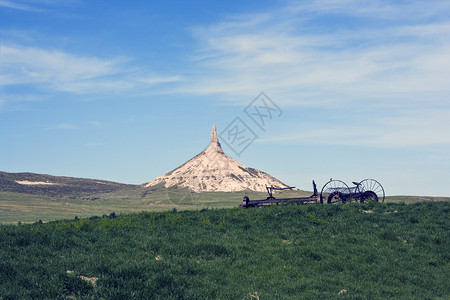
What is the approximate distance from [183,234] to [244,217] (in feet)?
19.7

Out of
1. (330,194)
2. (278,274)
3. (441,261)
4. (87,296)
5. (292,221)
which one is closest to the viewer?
(87,296)

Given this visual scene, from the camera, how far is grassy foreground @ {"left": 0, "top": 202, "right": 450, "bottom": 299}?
44.3 ft

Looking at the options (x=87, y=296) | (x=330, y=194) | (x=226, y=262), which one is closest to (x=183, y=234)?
(x=226, y=262)

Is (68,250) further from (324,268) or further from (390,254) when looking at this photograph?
(390,254)

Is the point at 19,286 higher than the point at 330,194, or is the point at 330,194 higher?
the point at 330,194

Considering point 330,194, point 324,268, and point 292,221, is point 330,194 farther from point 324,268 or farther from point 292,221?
point 324,268

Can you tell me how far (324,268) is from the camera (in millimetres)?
16812

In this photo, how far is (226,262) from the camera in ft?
56.0

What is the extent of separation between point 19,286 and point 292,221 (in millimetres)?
16131

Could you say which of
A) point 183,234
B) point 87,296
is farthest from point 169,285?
point 183,234

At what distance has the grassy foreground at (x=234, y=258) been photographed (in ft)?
44.3

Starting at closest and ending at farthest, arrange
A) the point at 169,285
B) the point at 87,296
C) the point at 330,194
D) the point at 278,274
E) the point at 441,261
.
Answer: the point at 87,296 → the point at 169,285 → the point at 278,274 → the point at 441,261 → the point at 330,194

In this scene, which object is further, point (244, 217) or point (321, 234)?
point (244, 217)

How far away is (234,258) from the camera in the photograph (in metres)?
17.8
